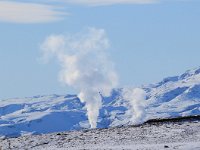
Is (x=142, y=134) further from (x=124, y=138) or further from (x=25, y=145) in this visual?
(x=25, y=145)

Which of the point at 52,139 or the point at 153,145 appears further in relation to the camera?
the point at 52,139

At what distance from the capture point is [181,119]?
4650cm

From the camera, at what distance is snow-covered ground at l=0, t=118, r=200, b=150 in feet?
113

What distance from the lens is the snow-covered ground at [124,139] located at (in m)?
34.4

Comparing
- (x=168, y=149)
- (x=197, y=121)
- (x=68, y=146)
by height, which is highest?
(x=197, y=121)

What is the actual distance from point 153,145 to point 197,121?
35.1 feet

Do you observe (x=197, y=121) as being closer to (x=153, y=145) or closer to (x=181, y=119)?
(x=181, y=119)

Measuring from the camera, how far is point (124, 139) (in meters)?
37.2

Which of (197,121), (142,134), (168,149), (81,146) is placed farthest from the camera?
(197,121)

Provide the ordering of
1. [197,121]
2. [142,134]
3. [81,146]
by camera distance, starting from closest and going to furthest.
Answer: [81,146]
[142,134]
[197,121]

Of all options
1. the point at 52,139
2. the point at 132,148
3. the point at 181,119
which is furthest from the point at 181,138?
the point at 181,119

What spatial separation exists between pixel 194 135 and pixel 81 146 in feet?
19.4

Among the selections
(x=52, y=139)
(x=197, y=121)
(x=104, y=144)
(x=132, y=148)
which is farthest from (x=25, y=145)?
(x=197, y=121)

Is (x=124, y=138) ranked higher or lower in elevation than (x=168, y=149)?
higher
